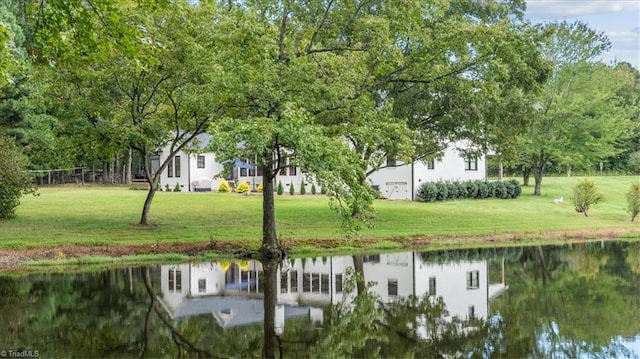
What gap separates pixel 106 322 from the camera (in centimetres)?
1188

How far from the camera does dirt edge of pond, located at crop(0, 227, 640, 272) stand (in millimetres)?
19969

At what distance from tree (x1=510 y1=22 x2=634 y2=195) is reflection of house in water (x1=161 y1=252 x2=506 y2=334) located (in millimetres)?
25834

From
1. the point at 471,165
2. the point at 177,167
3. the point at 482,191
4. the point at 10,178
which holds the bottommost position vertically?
the point at 482,191

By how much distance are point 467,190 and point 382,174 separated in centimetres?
534

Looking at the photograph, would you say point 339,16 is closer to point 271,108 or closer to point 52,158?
point 271,108

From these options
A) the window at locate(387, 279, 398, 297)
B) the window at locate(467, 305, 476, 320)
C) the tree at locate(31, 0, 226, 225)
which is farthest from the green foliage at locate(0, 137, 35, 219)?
the window at locate(467, 305, 476, 320)

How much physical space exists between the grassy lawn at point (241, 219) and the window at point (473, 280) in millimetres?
7222

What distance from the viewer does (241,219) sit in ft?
91.7

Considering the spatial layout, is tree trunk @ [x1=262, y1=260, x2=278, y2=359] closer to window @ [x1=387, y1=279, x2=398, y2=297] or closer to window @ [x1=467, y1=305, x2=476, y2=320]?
window @ [x1=387, y1=279, x2=398, y2=297]

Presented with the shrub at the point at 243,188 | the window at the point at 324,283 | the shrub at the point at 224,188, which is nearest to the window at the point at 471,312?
the window at the point at 324,283

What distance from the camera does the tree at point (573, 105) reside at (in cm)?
4381

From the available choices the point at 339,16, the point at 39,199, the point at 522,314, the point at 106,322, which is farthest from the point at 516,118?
the point at 39,199

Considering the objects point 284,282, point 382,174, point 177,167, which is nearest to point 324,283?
point 284,282

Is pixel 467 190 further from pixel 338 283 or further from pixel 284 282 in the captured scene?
pixel 284 282
